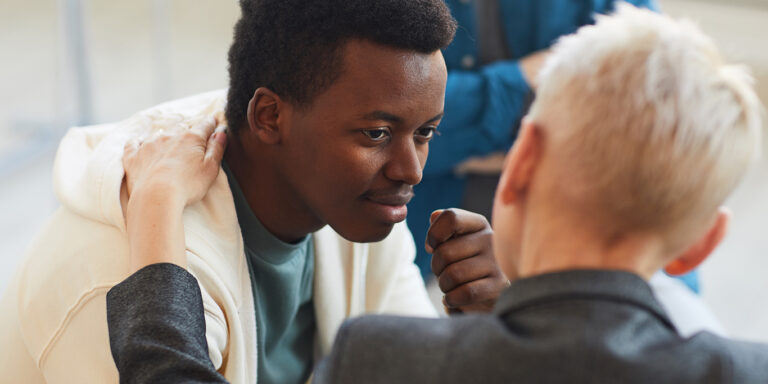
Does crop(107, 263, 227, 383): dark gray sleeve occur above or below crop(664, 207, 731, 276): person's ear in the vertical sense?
below

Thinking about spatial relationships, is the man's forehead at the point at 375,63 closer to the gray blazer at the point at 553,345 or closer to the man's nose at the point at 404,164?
the man's nose at the point at 404,164

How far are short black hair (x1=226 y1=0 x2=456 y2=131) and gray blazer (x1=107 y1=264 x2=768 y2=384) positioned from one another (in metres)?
0.46

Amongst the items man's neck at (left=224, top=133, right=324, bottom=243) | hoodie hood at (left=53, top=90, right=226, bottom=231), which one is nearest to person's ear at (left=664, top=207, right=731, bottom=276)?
man's neck at (left=224, top=133, right=324, bottom=243)

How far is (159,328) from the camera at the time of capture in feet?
3.12

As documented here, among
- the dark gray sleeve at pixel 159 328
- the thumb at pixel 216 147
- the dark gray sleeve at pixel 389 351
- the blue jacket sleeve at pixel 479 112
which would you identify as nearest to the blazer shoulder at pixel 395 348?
the dark gray sleeve at pixel 389 351

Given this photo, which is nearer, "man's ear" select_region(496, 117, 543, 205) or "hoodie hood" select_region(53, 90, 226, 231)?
"man's ear" select_region(496, 117, 543, 205)

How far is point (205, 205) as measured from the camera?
1.18m

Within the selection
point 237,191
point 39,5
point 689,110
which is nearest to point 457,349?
point 689,110

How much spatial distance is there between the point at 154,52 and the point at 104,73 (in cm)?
27

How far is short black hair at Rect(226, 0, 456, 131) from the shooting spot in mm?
1100

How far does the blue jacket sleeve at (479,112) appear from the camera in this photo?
1966 millimetres

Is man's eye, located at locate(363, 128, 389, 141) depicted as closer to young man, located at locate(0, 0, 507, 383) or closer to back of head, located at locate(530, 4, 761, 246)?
young man, located at locate(0, 0, 507, 383)

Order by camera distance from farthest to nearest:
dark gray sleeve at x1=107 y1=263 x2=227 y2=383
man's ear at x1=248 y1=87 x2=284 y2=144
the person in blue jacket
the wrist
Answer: the person in blue jacket
man's ear at x1=248 y1=87 x2=284 y2=144
the wrist
dark gray sleeve at x1=107 y1=263 x2=227 y2=383

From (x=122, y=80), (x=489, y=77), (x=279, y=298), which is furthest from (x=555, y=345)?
(x=122, y=80)
